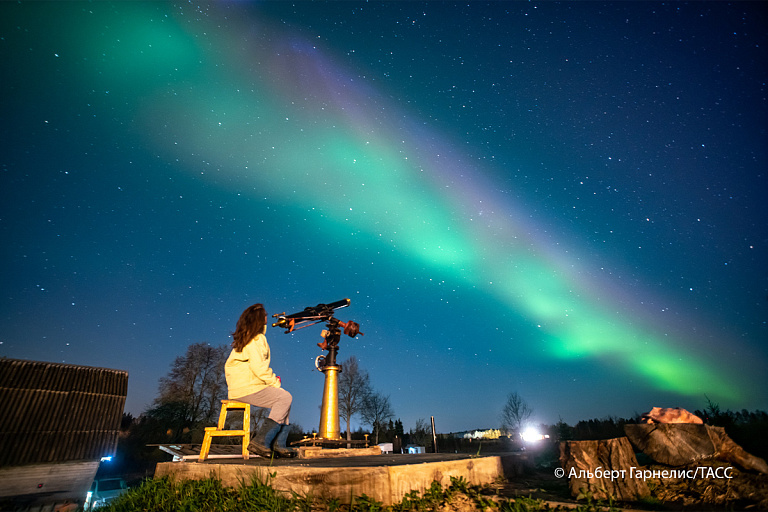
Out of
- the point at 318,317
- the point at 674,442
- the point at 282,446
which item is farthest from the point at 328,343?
the point at 674,442

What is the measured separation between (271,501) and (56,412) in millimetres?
27659

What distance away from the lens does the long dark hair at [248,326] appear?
20.7 feet

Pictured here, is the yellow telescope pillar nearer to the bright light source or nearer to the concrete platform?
the concrete platform

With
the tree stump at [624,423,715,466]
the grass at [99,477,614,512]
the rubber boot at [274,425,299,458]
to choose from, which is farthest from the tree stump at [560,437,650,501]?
the rubber boot at [274,425,299,458]

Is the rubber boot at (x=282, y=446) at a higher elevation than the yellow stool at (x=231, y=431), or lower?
lower

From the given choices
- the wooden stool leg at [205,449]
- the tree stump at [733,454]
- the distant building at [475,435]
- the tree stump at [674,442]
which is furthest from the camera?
the distant building at [475,435]

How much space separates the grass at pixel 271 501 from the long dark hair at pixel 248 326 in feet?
7.35

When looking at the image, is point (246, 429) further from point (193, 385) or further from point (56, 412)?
point (193, 385)

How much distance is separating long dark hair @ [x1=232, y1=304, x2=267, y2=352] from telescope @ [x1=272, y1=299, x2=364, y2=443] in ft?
14.3

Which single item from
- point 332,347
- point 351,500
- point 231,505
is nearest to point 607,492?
point 351,500

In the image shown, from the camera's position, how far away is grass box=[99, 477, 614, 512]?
2.95 meters

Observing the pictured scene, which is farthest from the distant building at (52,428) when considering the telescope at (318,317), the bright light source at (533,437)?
the bright light source at (533,437)

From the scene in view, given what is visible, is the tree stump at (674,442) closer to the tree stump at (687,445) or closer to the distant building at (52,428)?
the tree stump at (687,445)

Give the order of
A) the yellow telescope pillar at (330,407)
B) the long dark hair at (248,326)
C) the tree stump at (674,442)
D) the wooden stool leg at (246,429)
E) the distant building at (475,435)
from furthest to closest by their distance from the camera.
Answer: the distant building at (475,435) → the yellow telescope pillar at (330,407) → the long dark hair at (248,326) → the wooden stool leg at (246,429) → the tree stump at (674,442)
